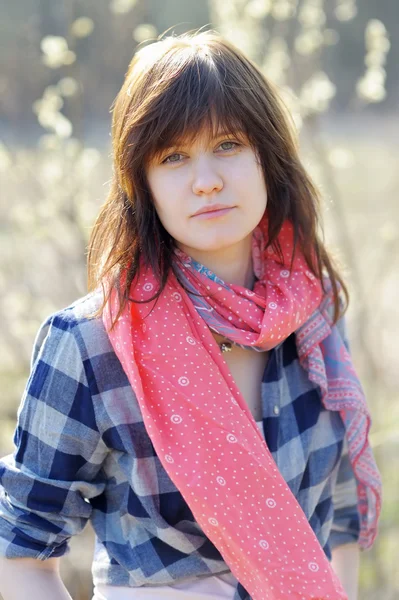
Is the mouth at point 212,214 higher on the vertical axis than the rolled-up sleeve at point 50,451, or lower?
higher

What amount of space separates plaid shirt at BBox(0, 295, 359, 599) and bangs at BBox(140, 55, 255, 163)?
1.16 ft

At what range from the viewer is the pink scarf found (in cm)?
148

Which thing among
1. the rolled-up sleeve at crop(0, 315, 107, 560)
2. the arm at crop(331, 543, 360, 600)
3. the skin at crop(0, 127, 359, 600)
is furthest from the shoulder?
the arm at crop(331, 543, 360, 600)

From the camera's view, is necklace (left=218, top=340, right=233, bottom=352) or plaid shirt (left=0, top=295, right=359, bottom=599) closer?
plaid shirt (left=0, top=295, right=359, bottom=599)

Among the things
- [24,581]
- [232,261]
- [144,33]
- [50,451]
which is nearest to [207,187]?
[232,261]

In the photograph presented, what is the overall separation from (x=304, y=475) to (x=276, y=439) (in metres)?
0.13

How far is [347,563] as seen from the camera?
6.36 ft

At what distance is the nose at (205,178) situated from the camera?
149 centimetres

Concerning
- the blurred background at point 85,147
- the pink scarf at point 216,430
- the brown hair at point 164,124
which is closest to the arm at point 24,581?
the pink scarf at point 216,430

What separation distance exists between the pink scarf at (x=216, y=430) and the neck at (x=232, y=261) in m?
0.04

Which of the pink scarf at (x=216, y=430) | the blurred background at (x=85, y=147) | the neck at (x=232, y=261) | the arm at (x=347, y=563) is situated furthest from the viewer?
the blurred background at (x=85, y=147)

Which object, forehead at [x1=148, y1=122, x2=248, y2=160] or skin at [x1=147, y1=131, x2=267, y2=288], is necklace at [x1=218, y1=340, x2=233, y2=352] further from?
forehead at [x1=148, y1=122, x2=248, y2=160]

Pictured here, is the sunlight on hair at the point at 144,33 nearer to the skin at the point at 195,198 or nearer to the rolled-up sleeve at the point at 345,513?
the skin at the point at 195,198

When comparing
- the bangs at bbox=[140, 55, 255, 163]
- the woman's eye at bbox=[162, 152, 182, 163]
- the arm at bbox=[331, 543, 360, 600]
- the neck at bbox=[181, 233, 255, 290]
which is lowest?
the arm at bbox=[331, 543, 360, 600]
